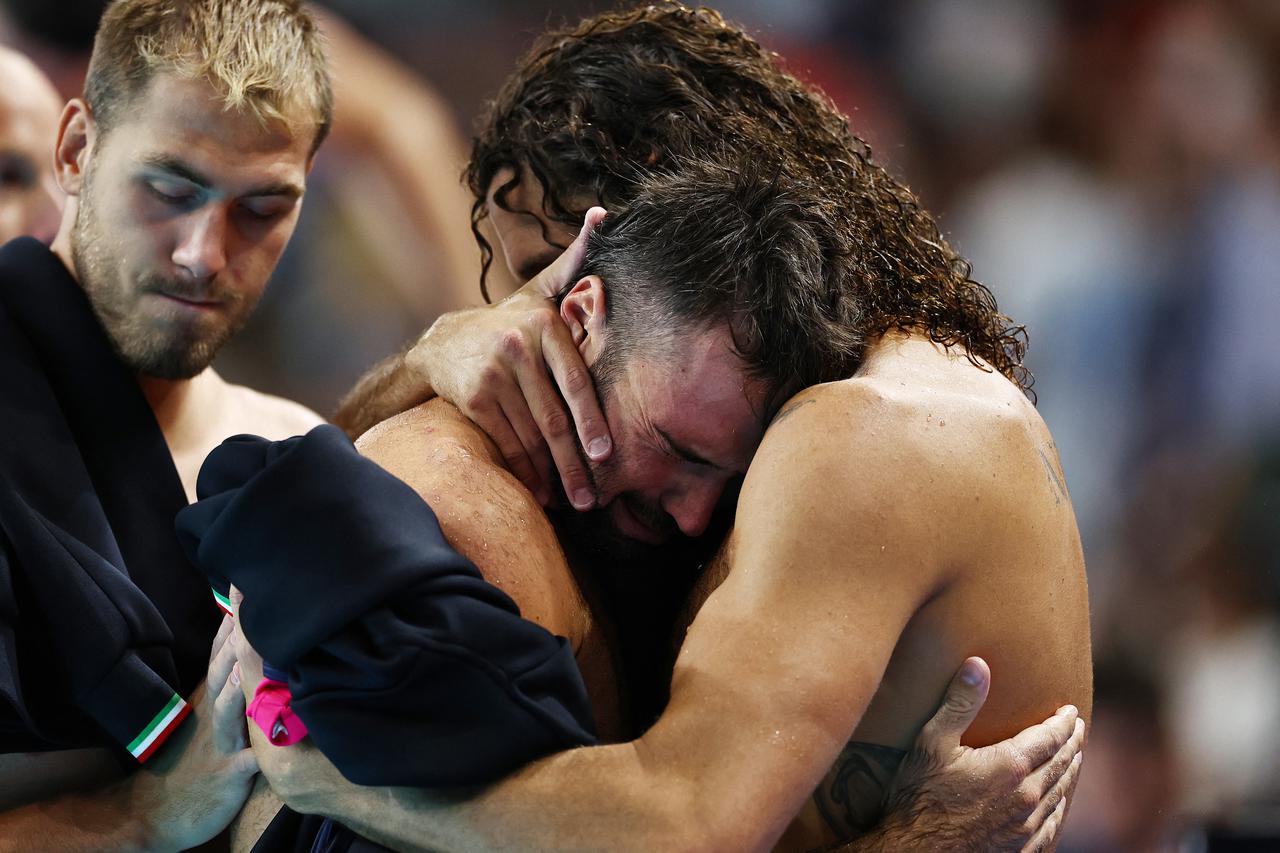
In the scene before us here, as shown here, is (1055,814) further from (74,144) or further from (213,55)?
(74,144)

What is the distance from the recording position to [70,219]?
89.3 inches

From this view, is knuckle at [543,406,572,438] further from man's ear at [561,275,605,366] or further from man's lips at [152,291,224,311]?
man's lips at [152,291,224,311]

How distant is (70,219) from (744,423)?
54.5 inches

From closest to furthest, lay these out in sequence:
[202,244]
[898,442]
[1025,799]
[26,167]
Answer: [898,442]
[1025,799]
[202,244]
[26,167]

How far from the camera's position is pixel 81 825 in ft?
5.88

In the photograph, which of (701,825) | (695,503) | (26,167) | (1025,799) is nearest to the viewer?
(701,825)

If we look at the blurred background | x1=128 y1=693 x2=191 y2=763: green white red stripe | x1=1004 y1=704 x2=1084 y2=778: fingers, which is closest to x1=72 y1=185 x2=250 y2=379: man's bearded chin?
x1=128 y1=693 x2=191 y2=763: green white red stripe

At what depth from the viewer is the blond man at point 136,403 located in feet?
5.68

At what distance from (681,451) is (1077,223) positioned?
10.9 feet

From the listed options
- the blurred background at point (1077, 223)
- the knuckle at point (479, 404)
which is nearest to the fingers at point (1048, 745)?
the knuckle at point (479, 404)

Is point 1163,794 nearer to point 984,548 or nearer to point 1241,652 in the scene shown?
point 1241,652

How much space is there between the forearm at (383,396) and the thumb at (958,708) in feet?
2.86

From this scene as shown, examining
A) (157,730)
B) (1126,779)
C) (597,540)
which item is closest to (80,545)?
(157,730)

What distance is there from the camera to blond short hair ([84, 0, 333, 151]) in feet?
6.93
